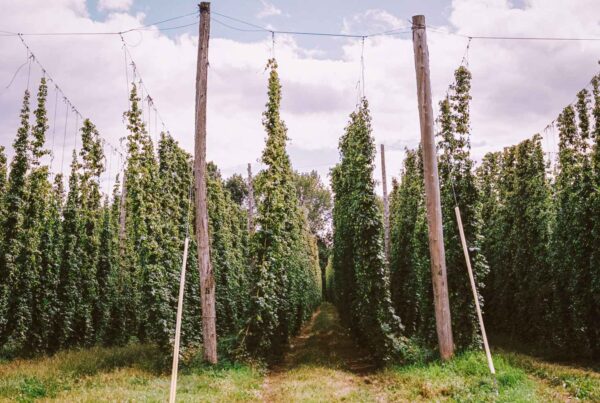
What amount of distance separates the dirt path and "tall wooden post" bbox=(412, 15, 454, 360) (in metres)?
2.24

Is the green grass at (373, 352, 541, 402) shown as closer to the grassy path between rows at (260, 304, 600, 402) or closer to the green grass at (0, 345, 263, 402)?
the grassy path between rows at (260, 304, 600, 402)

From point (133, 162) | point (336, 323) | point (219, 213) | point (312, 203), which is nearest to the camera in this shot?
point (133, 162)

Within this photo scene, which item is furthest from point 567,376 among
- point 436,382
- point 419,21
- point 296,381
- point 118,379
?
point 118,379

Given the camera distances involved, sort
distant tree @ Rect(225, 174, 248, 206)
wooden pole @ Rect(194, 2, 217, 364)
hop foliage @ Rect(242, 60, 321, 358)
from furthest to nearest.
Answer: distant tree @ Rect(225, 174, 248, 206) → hop foliage @ Rect(242, 60, 321, 358) → wooden pole @ Rect(194, 2, 217, 364)

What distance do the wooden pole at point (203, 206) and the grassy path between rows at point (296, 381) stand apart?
33.6 inches

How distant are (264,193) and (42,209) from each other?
26.0ft

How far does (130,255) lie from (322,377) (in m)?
11.7

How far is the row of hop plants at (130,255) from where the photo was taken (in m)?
12.6

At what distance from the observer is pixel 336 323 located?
25859 millimetres

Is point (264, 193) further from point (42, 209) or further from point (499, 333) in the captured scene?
point (499, 333)

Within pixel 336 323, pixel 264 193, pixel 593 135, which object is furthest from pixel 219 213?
pixel 593 135

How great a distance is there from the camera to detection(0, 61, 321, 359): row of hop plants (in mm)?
12570

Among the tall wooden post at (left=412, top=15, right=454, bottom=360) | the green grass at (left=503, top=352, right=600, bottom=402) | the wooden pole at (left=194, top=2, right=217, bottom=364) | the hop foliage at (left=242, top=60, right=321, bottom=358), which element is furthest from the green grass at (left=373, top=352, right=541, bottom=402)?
the wooden pole at (left=194, top=2, right=217, bottom=364)

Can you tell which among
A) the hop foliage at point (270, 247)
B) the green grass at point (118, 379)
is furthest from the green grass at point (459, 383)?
the hop foliage at point (270, 247)
